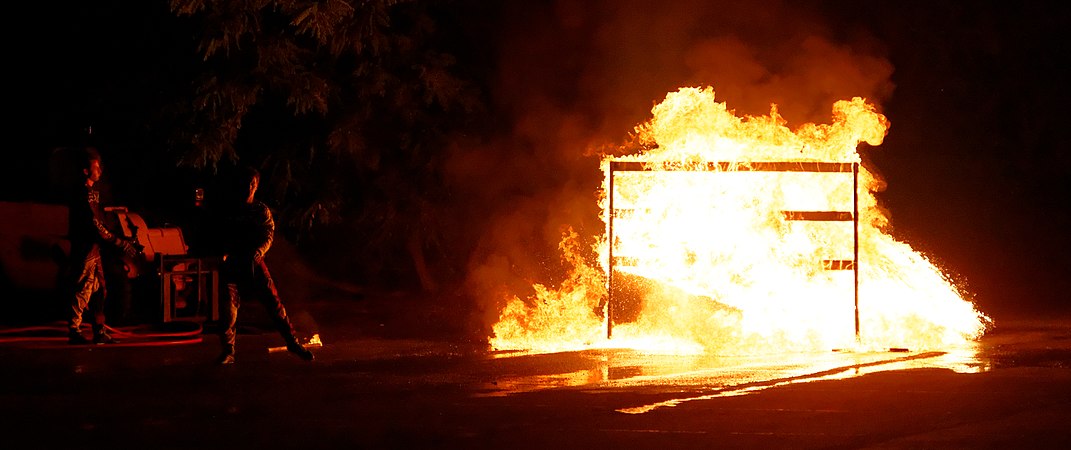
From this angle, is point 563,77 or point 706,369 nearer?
point 706,369

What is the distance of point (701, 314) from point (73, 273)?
6.76 metres

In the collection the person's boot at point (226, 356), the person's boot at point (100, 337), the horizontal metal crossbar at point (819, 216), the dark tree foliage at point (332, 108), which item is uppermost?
the dark tree foliage at point (332, 108)

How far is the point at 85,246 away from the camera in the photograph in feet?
42.8

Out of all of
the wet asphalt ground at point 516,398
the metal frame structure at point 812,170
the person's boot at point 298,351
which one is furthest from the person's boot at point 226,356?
the metal frame structure at point 812,170

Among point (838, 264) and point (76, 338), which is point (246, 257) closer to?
point (76, 338)

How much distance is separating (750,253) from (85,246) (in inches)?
280

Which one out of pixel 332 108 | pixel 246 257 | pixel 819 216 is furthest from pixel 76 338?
pixel 819 216

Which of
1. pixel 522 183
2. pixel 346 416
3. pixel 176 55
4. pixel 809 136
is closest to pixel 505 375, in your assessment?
pixel 346 416

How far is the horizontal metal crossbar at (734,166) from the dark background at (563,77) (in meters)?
3.04

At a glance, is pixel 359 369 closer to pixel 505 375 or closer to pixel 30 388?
pixel 505 375

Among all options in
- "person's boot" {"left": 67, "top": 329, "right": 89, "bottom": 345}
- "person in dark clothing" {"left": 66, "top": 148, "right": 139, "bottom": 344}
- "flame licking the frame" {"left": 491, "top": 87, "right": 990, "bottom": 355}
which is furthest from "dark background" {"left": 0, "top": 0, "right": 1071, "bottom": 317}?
"person's boot" {"left": 67, "top": 329, "right": 89, "bottom": 345}

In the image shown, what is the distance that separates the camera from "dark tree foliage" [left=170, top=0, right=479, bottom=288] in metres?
16.8

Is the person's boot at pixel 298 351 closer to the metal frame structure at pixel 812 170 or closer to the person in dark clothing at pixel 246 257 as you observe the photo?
the person in dark clothing at pixel 246 257

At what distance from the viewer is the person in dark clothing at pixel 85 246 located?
1298 cm
